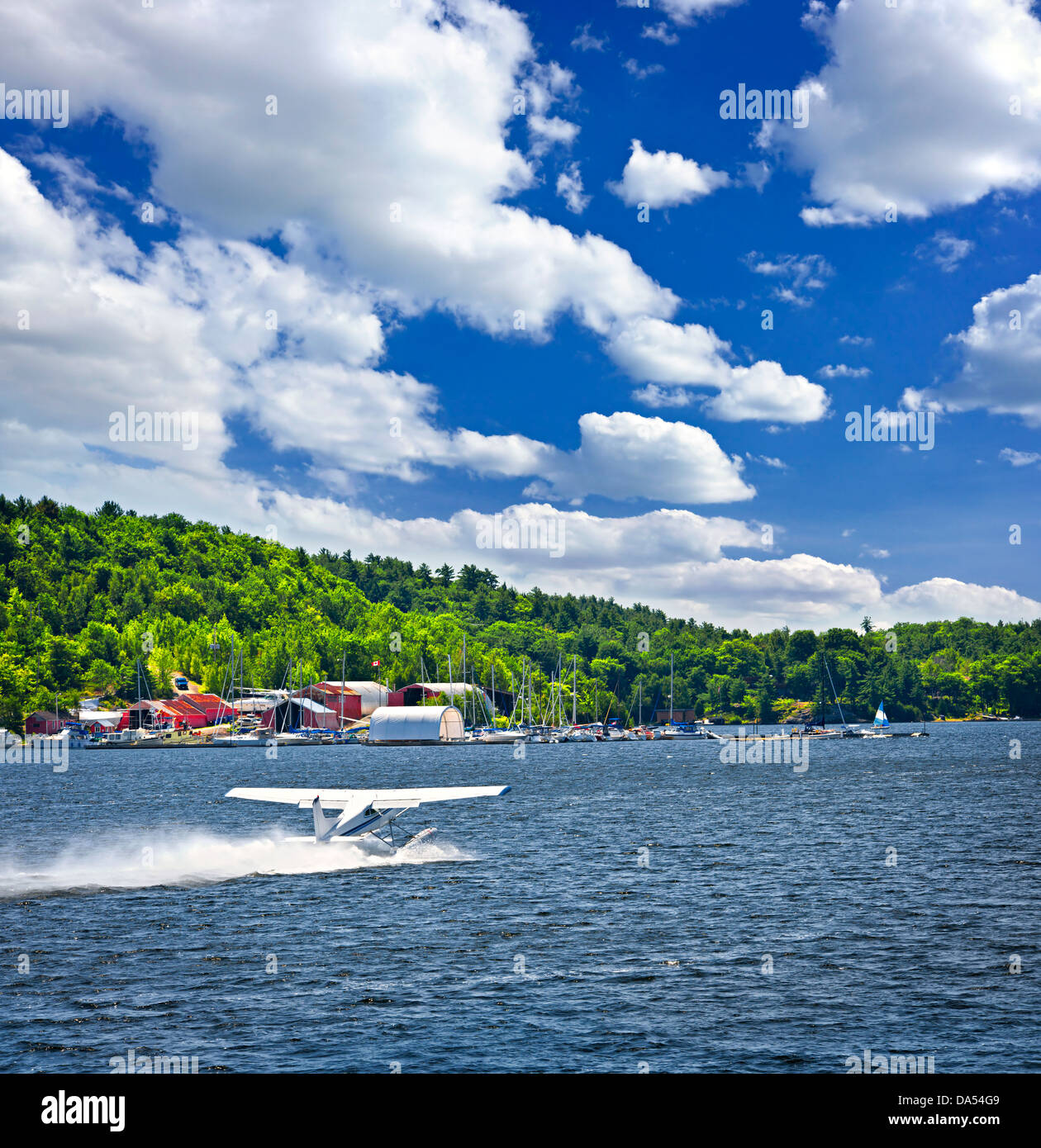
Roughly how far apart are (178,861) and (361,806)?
9825mm

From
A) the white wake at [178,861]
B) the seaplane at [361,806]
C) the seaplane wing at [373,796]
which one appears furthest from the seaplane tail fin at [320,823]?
the white wake at [178,861]

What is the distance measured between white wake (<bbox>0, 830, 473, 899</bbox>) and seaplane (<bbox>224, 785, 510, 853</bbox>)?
83 centimetres

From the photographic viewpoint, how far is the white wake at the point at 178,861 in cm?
4344

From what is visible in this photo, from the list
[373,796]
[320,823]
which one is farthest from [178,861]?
[373,796]

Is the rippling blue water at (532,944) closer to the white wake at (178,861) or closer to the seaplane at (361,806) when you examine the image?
the white wake at (178,861)

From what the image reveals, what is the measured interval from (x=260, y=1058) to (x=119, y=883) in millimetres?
24263

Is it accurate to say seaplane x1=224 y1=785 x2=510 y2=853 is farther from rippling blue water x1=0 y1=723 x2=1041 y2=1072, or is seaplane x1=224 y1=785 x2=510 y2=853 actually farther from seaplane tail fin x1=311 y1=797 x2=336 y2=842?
rippling blue water x1=0 y1=723 x2=1041 y2=1072

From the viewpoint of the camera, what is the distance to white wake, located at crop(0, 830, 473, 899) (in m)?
43.4

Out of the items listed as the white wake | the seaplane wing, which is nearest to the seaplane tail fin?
the seaplane wing

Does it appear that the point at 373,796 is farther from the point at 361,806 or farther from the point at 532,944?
the point at 532,944

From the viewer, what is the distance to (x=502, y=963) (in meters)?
30.1
